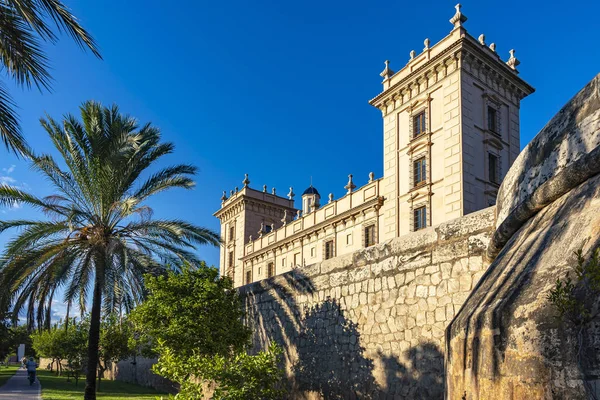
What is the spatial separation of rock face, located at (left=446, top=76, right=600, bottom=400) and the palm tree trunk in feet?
29.3

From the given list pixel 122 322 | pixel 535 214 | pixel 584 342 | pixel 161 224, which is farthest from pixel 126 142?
pixel 584 342

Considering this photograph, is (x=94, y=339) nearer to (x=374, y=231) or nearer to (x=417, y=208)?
(x=417, y=208)

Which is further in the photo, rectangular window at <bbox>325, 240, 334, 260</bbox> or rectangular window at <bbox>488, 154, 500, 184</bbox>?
rectangular window at <bbox>325, 240, 334, 260</bbox>

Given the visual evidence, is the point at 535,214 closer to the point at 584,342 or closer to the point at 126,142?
the point at 584,342

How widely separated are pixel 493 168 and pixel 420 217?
4295 millimetres

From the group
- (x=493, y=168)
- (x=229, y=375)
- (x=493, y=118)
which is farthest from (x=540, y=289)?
(x=493, y=118)

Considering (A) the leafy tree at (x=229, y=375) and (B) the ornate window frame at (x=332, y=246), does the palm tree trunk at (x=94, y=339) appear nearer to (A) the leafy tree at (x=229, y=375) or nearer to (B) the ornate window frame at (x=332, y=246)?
(A) the leafy tree at (x=229, y=375)

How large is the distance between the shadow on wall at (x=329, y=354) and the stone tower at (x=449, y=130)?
50.8ft

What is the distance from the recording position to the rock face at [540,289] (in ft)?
9.71

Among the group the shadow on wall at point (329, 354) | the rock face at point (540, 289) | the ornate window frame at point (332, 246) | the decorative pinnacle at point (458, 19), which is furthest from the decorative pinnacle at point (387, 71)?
the rock face at point (540, 289)

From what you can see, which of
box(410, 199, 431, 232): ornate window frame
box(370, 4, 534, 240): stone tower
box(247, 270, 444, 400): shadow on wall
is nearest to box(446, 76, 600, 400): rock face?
box(247, 270, 444, 400): shadow on wall

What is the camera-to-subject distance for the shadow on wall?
682cm

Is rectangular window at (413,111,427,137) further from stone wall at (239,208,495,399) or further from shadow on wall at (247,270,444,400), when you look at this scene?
stone wall at (239,208,495,399)

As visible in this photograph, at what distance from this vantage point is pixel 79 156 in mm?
12148
